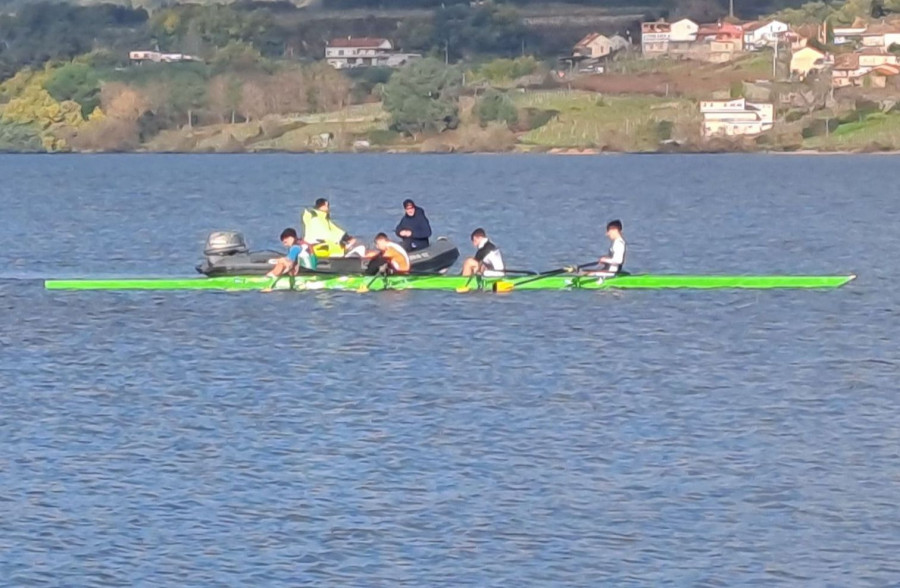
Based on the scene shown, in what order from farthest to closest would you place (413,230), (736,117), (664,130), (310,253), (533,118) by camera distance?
(533,118)
(736,117)
(664,130)
(413,230)
(310,253)

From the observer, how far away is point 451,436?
2538 cm

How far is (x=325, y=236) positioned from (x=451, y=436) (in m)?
13.5

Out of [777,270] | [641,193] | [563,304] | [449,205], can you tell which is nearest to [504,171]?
[641,193]

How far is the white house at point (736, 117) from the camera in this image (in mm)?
187125

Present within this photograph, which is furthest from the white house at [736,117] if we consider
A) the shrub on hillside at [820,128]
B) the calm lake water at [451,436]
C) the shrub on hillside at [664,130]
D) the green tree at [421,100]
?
the calm lake water at [451,436]

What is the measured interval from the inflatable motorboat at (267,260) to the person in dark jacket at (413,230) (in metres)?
0.21

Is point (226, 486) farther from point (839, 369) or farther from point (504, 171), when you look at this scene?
point (504, 171)

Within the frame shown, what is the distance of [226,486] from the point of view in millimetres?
22531

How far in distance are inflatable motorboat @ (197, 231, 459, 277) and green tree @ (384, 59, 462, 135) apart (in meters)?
149

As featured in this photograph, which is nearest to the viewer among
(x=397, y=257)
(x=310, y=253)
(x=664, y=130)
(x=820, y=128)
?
(x=397, y=257)

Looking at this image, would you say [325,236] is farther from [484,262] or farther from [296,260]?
[484,262]

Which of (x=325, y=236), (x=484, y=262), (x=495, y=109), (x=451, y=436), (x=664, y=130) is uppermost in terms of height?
(x=325, y=236)

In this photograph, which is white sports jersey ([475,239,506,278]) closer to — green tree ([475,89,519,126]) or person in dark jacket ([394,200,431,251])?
person in dark jacket ([394,200,431,251])

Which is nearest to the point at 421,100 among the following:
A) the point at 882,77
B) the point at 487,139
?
the point at 487,139
